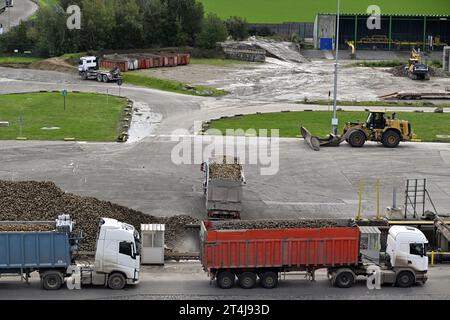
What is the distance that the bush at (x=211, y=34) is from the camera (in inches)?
3907

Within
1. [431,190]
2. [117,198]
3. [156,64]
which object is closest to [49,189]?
[117,198]

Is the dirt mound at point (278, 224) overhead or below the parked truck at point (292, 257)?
overhead

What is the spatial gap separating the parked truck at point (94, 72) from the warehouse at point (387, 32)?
35254 millimetres

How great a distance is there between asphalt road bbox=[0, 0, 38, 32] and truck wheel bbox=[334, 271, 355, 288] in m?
83.2

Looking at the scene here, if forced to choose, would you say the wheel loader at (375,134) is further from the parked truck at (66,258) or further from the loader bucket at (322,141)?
the parked truck at (66,258)

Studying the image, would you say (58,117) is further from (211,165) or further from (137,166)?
(211,165)

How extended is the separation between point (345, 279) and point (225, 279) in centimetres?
398

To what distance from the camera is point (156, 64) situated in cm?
9138

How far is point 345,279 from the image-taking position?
29.4 meters

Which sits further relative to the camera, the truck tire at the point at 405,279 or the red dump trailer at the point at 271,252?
the truck tire at the point at 405,279

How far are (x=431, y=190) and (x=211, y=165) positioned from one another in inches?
448

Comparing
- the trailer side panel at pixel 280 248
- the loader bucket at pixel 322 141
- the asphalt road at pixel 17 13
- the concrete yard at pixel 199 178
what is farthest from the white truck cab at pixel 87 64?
the trailer side panel at pixel 280 248

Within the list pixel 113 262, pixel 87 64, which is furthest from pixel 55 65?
pixel 113 262
